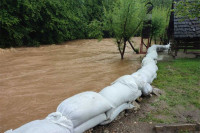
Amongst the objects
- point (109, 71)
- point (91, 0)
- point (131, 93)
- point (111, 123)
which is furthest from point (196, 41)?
point (91, 0)

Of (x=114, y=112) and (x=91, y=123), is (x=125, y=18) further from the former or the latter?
(x=91, y=123)

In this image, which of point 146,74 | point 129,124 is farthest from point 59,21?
point 129,124

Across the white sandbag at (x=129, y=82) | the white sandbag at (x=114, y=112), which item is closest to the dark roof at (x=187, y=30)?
the white sandbag at (x=129, y=82)

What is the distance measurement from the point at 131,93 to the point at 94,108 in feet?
3.17

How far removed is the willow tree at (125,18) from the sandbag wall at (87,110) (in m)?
5.33

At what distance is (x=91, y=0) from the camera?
22.4m

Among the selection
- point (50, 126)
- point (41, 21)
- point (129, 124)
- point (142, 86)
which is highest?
point (41, 21)

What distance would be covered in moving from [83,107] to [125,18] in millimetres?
6592

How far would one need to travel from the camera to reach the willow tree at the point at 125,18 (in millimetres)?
7980

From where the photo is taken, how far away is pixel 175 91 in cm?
413

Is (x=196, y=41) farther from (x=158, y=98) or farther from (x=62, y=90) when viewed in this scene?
(x=62, y=90)

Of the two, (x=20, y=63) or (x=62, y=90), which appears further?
(x=20, y=63)

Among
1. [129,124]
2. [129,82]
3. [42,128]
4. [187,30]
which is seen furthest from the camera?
[187,30]

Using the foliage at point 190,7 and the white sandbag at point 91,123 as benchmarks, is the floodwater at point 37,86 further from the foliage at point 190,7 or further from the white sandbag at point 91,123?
the foliage at point 190,7
